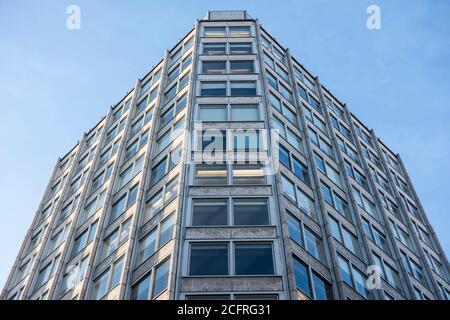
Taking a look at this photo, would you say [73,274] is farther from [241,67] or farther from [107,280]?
[241,67]

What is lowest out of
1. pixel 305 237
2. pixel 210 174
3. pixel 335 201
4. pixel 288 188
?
pixel 305 237

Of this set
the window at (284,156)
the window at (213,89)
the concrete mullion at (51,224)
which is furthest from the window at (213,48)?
the concrete mullion at (51,224)

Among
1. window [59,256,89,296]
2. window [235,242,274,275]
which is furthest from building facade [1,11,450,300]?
window [59,256,89,296]

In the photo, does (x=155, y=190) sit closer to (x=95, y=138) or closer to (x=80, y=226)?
(x=80, y=226)

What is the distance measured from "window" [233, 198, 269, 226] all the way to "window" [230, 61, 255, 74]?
54.4 ft

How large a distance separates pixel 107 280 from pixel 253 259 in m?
10.3

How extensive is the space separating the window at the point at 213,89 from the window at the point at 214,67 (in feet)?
7.19

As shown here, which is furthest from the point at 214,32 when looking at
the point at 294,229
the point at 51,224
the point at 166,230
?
the point at 294,229

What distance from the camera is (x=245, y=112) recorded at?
39.2 meters

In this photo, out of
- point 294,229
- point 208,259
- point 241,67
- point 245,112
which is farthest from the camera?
point 241,67

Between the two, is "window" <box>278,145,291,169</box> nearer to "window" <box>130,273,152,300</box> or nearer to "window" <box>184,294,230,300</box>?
"window" <box>130,273,152,300</box>

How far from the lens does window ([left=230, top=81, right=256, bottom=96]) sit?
41438 millimetres

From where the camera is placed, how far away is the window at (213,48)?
47.7m

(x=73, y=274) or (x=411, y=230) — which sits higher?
(x=411, y=230)
